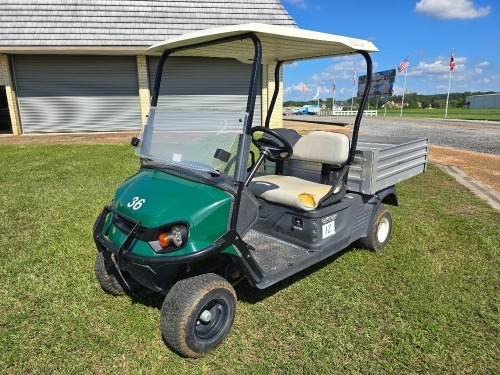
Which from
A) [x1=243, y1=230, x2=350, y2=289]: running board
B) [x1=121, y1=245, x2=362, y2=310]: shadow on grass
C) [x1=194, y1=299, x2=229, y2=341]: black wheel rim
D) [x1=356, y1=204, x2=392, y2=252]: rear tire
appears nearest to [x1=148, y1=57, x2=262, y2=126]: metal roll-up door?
[x1=356, y1=204, x2=392, y2=252]: rear tire

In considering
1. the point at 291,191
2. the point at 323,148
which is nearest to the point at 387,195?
the point at 323,148

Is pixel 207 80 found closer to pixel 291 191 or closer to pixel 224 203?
pixel 291 191

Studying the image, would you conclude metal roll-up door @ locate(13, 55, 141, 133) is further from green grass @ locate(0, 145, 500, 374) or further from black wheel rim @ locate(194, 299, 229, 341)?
black wheel rim @ locate(194, 299, 229, 341)

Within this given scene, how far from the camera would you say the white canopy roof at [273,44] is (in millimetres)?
2340

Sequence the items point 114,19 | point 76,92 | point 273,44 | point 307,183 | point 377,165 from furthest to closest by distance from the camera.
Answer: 1. point 76,92
2. point 114,19
3. point 307,183
4. point 377,165
5. point 273,44

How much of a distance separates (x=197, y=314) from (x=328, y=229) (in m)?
1.24

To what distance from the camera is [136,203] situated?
2.33m

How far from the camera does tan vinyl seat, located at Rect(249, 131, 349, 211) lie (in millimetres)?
2859

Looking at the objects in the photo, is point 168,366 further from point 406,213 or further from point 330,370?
point 406,213

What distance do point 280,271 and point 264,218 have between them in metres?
0.64

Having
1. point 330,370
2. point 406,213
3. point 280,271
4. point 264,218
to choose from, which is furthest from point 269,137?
point 406,213

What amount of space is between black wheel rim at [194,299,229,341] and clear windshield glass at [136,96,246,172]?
812mm

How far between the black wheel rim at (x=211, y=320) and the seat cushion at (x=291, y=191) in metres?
0.91

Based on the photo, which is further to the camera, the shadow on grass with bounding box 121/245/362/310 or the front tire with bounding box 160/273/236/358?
the shadow on grass with bounding box 121/245/362/310
